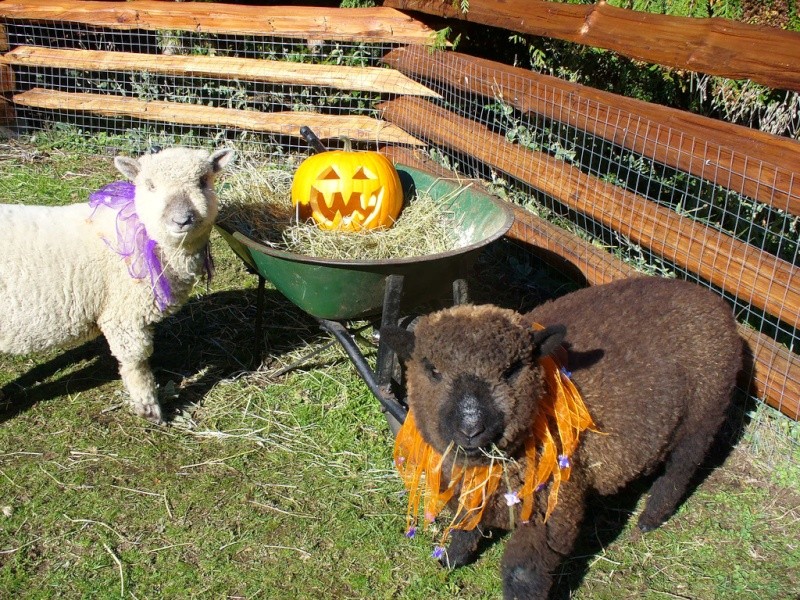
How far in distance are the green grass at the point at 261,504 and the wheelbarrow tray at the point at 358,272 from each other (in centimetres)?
98

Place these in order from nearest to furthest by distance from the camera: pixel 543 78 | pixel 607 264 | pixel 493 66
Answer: pixel 607 264, pixel 543 78, pixel 493 66

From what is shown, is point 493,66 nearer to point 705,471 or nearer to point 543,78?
point 543,78

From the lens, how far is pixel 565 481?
324 cm

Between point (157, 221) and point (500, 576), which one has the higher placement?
point (157, 221)

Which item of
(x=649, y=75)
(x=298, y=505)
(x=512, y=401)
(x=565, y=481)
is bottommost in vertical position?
(x=298, y=505)

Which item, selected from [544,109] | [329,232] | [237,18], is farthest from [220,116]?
[329,232]

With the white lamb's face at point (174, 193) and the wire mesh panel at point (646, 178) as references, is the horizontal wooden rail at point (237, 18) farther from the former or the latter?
the white lamb's face at point (174, 193)

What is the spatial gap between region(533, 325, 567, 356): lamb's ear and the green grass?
1317 millimetres

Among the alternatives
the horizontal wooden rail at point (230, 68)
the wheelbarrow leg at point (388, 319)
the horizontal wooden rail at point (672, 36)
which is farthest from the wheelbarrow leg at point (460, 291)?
the horizontal wooden rail at point (230, 68)

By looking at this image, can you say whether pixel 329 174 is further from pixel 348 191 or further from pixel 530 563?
pixel 530 563

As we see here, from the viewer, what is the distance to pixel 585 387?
11.1 feet

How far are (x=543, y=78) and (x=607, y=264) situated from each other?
153 centimetres

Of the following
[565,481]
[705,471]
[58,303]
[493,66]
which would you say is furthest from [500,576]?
[493,66]

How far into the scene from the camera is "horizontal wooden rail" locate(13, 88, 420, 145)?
784cm
